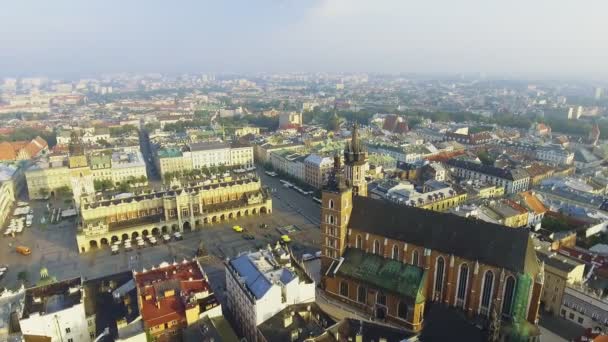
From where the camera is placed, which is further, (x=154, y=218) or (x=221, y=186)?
(x=221, y=186)

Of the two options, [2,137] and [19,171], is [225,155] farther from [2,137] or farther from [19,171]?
[2,137]

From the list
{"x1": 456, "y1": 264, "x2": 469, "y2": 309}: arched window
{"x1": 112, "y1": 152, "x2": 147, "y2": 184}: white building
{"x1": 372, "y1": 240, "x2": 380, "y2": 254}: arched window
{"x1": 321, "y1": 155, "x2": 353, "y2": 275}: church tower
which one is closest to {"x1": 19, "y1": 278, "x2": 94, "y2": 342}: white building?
{"x1": 321, "y1": 155, "x2": 353, "y2": 275}: church tower

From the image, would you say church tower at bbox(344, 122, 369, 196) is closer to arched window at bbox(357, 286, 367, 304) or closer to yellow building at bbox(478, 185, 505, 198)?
arched window at bbox(357, 286, 367, 304)

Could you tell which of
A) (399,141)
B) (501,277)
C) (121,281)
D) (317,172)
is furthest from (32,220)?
(399,141)

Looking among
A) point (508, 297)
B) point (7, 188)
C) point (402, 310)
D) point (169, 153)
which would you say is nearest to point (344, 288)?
point (402, 310)

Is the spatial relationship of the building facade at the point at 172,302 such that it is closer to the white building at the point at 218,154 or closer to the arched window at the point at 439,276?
the arched window at the point at 439,276

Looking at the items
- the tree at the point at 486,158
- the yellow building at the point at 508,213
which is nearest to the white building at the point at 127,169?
the yellow building at the point at 508,213

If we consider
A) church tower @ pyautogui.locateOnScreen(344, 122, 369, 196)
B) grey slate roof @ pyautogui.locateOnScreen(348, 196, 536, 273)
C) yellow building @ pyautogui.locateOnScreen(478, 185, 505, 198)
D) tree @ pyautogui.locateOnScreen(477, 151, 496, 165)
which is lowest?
tree @ pyautogui.locateOnScreen(477, 151, 496, 165)
